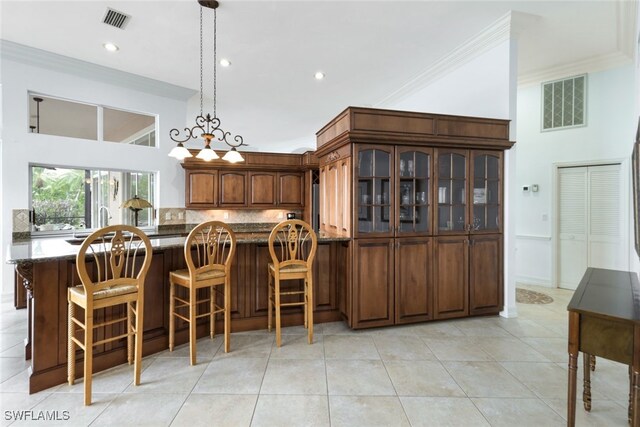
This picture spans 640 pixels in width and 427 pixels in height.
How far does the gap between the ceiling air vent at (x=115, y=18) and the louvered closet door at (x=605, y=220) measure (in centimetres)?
662

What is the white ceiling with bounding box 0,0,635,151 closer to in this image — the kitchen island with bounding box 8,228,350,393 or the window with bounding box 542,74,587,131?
the window with bounding box 542,74,587,131

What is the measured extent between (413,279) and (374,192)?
3.52ft

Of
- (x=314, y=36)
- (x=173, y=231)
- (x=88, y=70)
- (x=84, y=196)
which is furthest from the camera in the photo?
(x=173, y=231)

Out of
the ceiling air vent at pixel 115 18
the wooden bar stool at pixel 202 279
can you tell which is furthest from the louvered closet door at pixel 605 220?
the ceiling air vent at pixel 115 18

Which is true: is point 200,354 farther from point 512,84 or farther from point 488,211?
point 512,84

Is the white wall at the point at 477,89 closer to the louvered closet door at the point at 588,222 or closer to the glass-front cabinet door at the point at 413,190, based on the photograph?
the glass-front cabinet door at the point at 413,190

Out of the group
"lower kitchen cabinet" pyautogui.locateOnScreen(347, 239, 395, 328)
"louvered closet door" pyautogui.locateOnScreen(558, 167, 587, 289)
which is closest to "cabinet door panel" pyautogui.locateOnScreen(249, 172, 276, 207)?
"lower kitchen cabinet" pyautogui.locateOnScreen(347, 239, 395, 328)

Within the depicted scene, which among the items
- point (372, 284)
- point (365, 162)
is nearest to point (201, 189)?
point (365, 162)

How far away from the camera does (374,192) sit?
130 inches

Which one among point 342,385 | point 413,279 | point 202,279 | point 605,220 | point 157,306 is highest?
point 605,220

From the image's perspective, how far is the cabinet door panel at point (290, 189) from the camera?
6.46 m

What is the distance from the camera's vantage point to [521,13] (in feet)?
11.0

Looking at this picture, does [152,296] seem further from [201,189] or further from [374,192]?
[201,189]

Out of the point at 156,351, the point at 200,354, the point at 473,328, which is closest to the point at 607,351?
the point at 473,328
